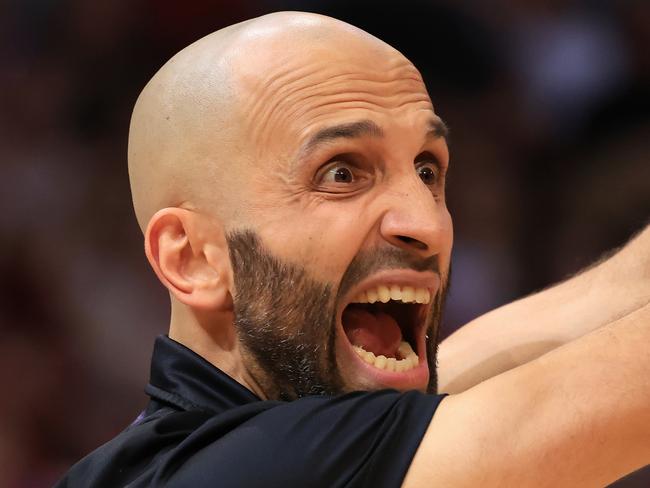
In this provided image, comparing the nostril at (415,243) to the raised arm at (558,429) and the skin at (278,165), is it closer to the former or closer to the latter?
the skin at (278,165)

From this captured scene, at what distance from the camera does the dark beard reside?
7.18 ft

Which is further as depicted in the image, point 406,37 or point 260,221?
point 406,37

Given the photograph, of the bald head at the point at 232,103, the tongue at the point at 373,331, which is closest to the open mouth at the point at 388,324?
the tongue at the point at 373,331

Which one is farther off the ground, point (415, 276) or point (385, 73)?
point (385, 73)

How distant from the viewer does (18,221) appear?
14.3 ft

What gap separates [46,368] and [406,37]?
1988 mm

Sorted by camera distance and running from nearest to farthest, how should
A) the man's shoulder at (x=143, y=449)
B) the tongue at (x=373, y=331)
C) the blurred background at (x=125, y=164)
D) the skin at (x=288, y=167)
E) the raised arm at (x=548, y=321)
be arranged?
1. the man's shoulder at (x=143, y=449)
2. the skin at (x=288, y=167)
3. the tongue at (x=373, y=331)
4. the raised arm at (x=548, y=321)
5. the blurred background at (x=125, y=164)

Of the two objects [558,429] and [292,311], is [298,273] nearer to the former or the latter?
[292,311]

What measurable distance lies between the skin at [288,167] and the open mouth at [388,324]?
3cm

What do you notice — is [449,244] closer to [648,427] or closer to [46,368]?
[648,427]

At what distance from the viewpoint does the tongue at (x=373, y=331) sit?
232 cm

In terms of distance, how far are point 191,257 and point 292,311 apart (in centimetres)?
26

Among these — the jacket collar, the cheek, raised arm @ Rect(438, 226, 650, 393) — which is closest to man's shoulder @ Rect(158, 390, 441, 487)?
the jacket collar

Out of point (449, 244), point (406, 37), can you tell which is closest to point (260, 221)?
point (449, 244)
